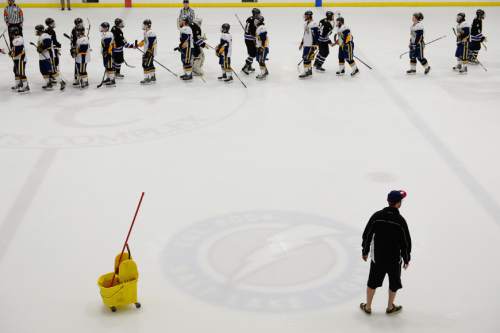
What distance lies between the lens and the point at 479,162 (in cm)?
783

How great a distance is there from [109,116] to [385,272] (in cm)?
578

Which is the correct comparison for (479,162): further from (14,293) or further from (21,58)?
(21,58)

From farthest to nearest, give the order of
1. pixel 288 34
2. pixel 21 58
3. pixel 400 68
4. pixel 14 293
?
1. pixel 288 34
2. pixel 400 68
3. pixel 21 58
4. pixel 14 293

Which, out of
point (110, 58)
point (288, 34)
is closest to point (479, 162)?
point (110, 58)

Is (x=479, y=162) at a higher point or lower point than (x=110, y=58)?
lower

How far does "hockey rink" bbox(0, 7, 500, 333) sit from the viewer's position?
16.6ft

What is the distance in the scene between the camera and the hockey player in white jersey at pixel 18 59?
10.1m

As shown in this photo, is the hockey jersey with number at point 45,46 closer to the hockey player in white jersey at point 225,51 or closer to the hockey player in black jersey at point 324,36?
the hockey player in white jersey at point 225,51

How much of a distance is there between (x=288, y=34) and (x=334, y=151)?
25.0ft

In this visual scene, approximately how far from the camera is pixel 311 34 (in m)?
11.0

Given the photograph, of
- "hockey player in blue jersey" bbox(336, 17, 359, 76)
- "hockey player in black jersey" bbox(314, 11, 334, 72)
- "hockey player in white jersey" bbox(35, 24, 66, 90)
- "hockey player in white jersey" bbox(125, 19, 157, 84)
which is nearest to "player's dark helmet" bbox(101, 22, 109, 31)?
"hockey player in white jersey" bbox(125, 19, 157, 84)

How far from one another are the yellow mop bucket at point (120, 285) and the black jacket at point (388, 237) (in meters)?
1.66

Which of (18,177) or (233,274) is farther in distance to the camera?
(18,177)

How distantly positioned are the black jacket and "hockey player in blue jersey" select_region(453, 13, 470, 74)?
752cm
